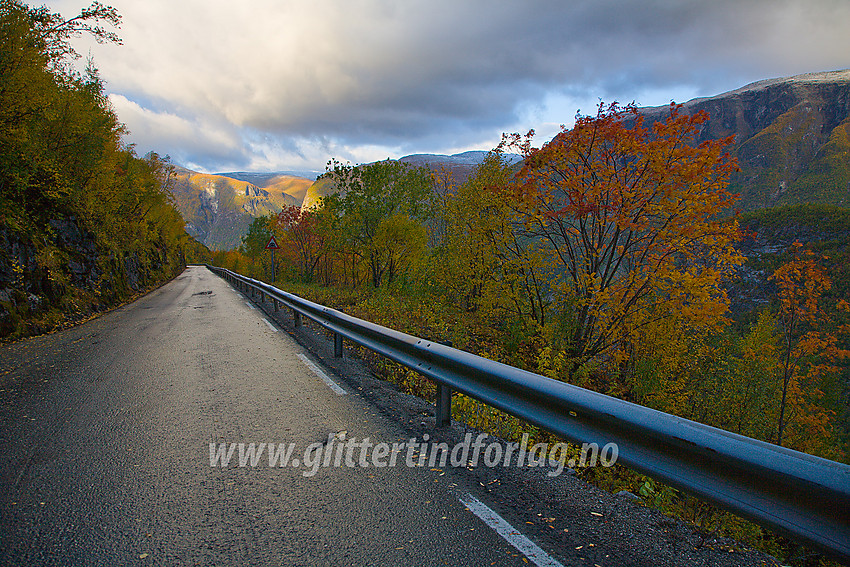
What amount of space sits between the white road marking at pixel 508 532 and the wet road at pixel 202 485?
0.04 m

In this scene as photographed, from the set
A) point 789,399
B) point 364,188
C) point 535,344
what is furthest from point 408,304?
point 789,399

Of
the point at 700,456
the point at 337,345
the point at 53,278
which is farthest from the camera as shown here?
the point at 53,278

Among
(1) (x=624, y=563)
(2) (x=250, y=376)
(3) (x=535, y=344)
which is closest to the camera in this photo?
(1) (x=624, y=563)

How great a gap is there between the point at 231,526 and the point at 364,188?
18041 millimetres

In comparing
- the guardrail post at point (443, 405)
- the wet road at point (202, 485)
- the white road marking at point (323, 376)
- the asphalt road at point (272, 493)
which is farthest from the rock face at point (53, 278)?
the guardrail post at point (443, 405)

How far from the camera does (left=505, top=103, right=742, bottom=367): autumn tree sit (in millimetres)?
9781

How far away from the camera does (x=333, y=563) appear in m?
1.96

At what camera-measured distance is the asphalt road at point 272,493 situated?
2.03 m

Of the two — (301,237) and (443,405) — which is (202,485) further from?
(301,237)

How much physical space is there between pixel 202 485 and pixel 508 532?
2.05 meters

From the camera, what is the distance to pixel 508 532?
2170mm

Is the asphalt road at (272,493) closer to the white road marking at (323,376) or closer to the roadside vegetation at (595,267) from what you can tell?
the white road marking at (323,376)

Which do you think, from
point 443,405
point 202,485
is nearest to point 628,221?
point 443,405

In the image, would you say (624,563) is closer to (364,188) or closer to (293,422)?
(293,422)
